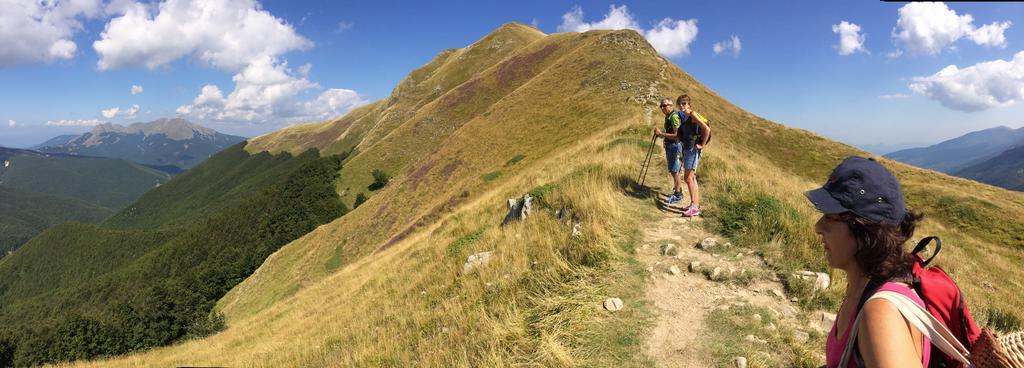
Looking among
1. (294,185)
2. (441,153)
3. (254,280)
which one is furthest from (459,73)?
(254,280)

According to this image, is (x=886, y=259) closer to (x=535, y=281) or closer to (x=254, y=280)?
(x=535, y=281)

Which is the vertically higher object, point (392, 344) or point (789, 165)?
point (789, 165)

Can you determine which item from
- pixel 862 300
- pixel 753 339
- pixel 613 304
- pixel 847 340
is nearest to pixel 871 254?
pixel 862 300

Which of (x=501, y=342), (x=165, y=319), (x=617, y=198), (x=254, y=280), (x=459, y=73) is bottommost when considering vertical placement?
(x=165, y=319)

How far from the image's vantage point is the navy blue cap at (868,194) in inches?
93.5

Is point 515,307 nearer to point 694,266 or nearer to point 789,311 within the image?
point 694,266

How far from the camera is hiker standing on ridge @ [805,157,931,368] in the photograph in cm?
211

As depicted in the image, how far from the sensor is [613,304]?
5.92 metres

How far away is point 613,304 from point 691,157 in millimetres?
5587

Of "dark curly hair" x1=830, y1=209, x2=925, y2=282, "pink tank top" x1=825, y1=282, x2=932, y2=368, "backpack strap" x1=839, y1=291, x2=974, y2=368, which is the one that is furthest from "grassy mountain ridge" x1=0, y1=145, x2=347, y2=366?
"backpack strap" x1=839, y1=291, x2=974, y2=368

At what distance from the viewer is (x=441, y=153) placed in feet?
167

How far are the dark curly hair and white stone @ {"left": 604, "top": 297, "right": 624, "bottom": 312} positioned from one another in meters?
3.62

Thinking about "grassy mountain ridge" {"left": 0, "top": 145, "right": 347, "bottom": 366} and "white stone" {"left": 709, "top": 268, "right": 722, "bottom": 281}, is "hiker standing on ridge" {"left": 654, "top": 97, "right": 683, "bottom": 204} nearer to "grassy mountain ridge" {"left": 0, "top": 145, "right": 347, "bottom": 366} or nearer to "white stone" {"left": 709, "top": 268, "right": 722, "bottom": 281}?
"white stone" {"left": 709, "top": 268, "right": 722, "bottom": 281}

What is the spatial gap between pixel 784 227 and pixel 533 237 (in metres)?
4.96
